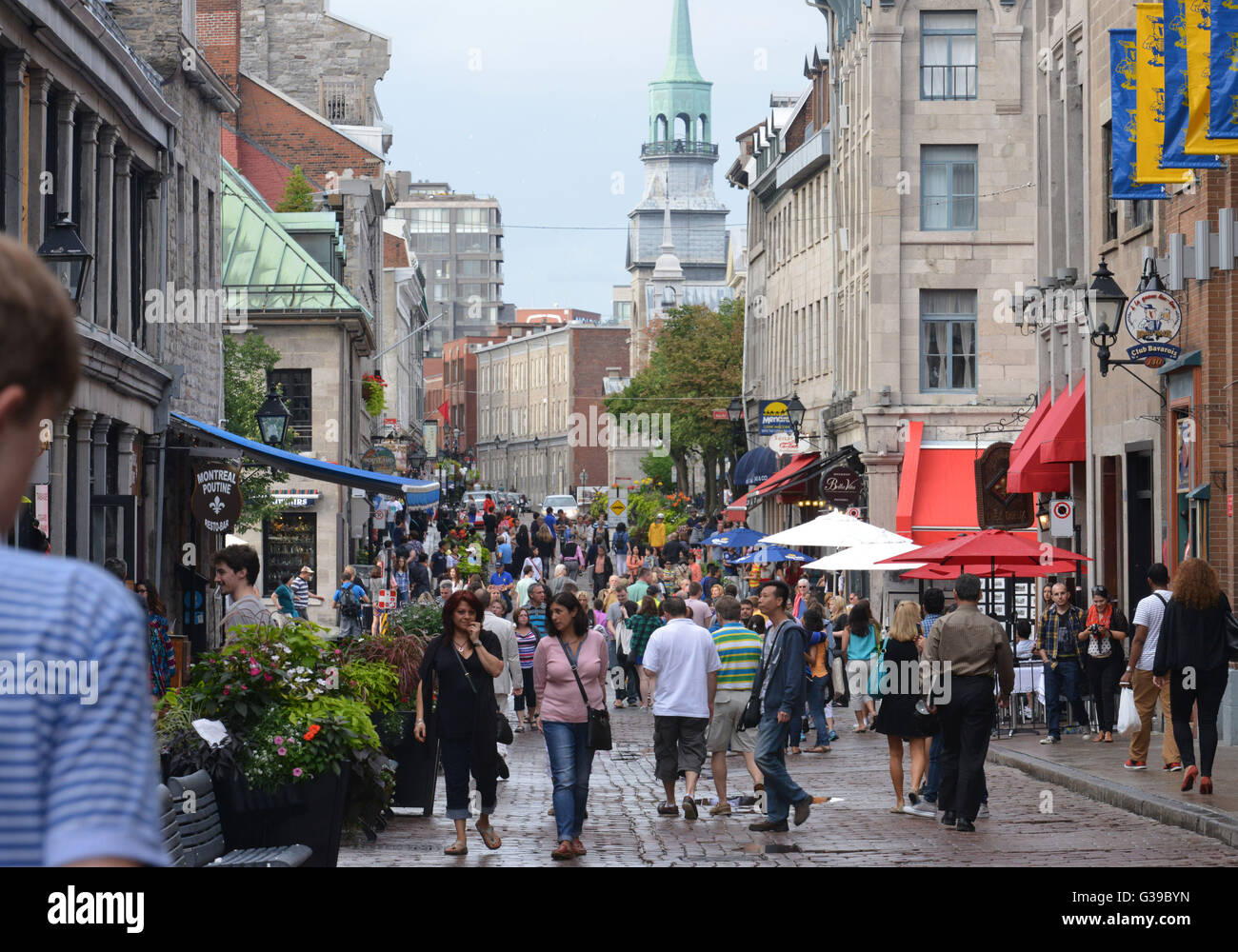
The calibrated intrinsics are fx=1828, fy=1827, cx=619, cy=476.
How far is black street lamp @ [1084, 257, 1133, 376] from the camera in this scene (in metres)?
22.2

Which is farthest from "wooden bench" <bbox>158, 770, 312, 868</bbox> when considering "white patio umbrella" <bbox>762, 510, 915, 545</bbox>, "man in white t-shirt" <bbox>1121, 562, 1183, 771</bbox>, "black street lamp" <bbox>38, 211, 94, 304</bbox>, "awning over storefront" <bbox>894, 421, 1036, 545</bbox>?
"awning over storefront" <bbox>894, 421, 1036, 545</bbox>

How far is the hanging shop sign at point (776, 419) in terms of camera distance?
45875 millimetres

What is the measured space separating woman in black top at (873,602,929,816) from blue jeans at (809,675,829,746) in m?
5.56

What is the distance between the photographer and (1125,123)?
22.2m

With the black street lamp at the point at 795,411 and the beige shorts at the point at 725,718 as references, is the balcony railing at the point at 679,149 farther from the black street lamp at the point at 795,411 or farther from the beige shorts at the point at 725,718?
the beige shorts at the point at 725,718

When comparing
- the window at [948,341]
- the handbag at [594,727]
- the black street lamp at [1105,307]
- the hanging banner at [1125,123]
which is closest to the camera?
the handbag at [594,727]

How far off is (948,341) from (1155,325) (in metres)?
20.3

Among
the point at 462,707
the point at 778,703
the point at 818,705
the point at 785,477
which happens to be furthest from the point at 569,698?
the point at 785,477

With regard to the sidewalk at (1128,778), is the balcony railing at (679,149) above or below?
above

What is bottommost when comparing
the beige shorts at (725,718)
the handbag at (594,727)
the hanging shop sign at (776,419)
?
the beige shorts at (725,718)

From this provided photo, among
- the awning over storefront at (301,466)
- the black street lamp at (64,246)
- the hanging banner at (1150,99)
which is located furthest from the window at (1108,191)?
the black street lamp at (64,246)

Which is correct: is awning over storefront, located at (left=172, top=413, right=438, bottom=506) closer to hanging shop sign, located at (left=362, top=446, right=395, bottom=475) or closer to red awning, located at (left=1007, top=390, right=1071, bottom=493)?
red awning, located at (left=1007, top=390, right=1071, bottom=493)

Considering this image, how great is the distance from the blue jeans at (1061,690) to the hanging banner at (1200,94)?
6296mm
